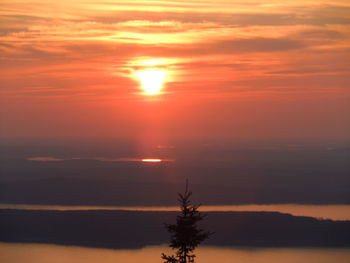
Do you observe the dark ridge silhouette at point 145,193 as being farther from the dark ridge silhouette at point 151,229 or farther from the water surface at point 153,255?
the water surface at point 153,255

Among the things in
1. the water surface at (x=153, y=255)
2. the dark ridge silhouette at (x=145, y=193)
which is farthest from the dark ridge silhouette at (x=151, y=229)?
the dark ridge silhouette at (x=145, y=193)

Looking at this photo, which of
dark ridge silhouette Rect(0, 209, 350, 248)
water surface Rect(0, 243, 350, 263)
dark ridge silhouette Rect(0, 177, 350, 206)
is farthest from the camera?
dark ridge silhouette Rect(0, 177, 350, 206)

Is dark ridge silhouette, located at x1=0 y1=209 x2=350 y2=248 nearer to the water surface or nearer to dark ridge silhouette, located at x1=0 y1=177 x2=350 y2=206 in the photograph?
the water surface

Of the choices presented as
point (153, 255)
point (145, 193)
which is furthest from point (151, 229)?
point (145, 193)

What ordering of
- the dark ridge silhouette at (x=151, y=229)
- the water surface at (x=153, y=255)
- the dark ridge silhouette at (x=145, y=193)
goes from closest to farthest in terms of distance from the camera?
1. the water surface at (x=153, y=255)
2. the dark ridge silhouette at (x=151, y=229)
3. the dark ridge silhouette at (x=145, y=193)

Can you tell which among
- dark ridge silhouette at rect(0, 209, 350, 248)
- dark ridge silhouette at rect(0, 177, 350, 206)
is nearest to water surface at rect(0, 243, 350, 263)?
dark ridge silhouette at rect(0, 209, 350, 248)

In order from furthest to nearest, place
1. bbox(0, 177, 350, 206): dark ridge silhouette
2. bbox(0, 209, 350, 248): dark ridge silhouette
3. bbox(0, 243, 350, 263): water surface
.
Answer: bbox(0, 177, 350, 206): dark ridge silhouette < bbox(0, 209, 350, 248): dark ridge silhouette < bbox(0, 243, 350, 263): water surface

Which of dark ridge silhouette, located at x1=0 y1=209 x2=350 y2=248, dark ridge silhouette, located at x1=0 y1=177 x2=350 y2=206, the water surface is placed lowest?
the water surface

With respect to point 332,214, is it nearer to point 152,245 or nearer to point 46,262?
point 152,245
